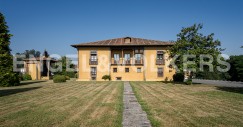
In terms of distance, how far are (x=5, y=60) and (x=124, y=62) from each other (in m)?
19.7

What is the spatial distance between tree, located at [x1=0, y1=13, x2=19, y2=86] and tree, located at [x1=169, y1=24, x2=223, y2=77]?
70.9 feet

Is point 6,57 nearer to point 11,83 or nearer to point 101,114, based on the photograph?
point 11,83

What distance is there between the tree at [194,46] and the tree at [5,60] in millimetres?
21597

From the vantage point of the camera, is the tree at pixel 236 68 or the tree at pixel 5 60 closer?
the tree at pixel 5 60

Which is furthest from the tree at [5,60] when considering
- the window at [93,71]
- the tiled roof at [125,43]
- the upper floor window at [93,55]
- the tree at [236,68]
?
the tree at [236,68]

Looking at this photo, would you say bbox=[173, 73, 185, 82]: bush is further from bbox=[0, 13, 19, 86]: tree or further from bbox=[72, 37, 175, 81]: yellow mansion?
bbox=[0, 13, 19, 86]: tree

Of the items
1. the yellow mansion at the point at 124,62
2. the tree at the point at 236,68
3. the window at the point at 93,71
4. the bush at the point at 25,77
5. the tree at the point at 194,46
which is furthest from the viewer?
the tree at the point at 236,68

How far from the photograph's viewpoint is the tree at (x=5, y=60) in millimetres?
24994

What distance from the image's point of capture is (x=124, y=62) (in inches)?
1447

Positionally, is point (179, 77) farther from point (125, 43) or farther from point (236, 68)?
point (236, 68)

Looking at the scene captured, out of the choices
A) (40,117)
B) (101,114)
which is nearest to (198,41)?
(101,114)

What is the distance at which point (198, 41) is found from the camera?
78.0ft

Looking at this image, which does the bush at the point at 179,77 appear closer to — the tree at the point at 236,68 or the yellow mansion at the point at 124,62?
the yellow mansion at the point at 124,62

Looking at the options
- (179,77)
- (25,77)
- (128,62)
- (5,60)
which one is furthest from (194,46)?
(25,77)
